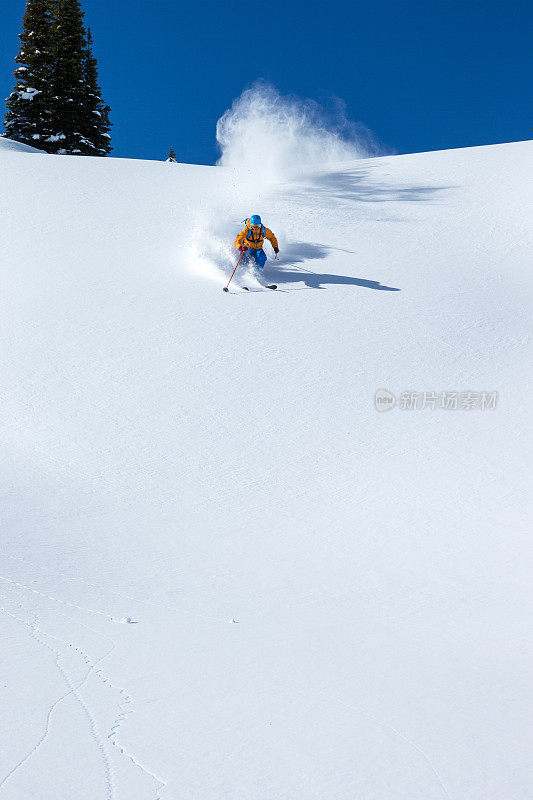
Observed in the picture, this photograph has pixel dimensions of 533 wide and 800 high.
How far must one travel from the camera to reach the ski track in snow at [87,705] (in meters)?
1.78

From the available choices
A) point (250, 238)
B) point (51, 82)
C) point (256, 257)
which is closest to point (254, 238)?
point (250, 238)

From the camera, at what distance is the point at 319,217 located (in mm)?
11352

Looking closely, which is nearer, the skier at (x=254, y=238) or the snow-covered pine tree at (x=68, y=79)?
the skier at (x=254, y=238)

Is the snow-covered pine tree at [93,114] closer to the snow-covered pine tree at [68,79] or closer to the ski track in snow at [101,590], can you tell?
the snow-covered pine tree at [68,79]

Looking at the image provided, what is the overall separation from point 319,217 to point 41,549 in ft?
Result: 29.4

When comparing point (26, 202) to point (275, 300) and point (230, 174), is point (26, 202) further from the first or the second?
point (275, 300)

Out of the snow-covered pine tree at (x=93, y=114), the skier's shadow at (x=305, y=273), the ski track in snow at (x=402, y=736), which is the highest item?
the snow-covered pine tree at (x=93, y=114)

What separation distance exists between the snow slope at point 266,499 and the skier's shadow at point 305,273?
0.05m

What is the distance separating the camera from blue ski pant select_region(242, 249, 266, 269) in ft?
30.0

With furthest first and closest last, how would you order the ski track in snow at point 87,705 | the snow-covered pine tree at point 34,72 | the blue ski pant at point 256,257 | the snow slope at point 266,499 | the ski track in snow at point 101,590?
the snow-covered pine tree at point 34,72 < the blue ski pant at point 256,257 < the ski track in snow at point 101,590 < the snow slope at point 266,499 < the ski track in snow at point 87,705

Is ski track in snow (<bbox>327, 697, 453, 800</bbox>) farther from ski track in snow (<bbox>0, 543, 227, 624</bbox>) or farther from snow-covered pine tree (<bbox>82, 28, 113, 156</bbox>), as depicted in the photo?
snow-covered pine tree (<bbox>82, 28, 113, 156</bbox>)

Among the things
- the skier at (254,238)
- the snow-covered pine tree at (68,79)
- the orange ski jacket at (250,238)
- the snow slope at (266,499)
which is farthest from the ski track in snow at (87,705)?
the snow-covered pine tree at (68,79)

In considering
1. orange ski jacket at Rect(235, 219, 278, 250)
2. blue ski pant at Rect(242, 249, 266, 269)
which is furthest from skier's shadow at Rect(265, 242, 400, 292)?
orange ski jacket at Rect(235, 219, 278, 250)

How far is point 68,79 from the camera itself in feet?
90.4
